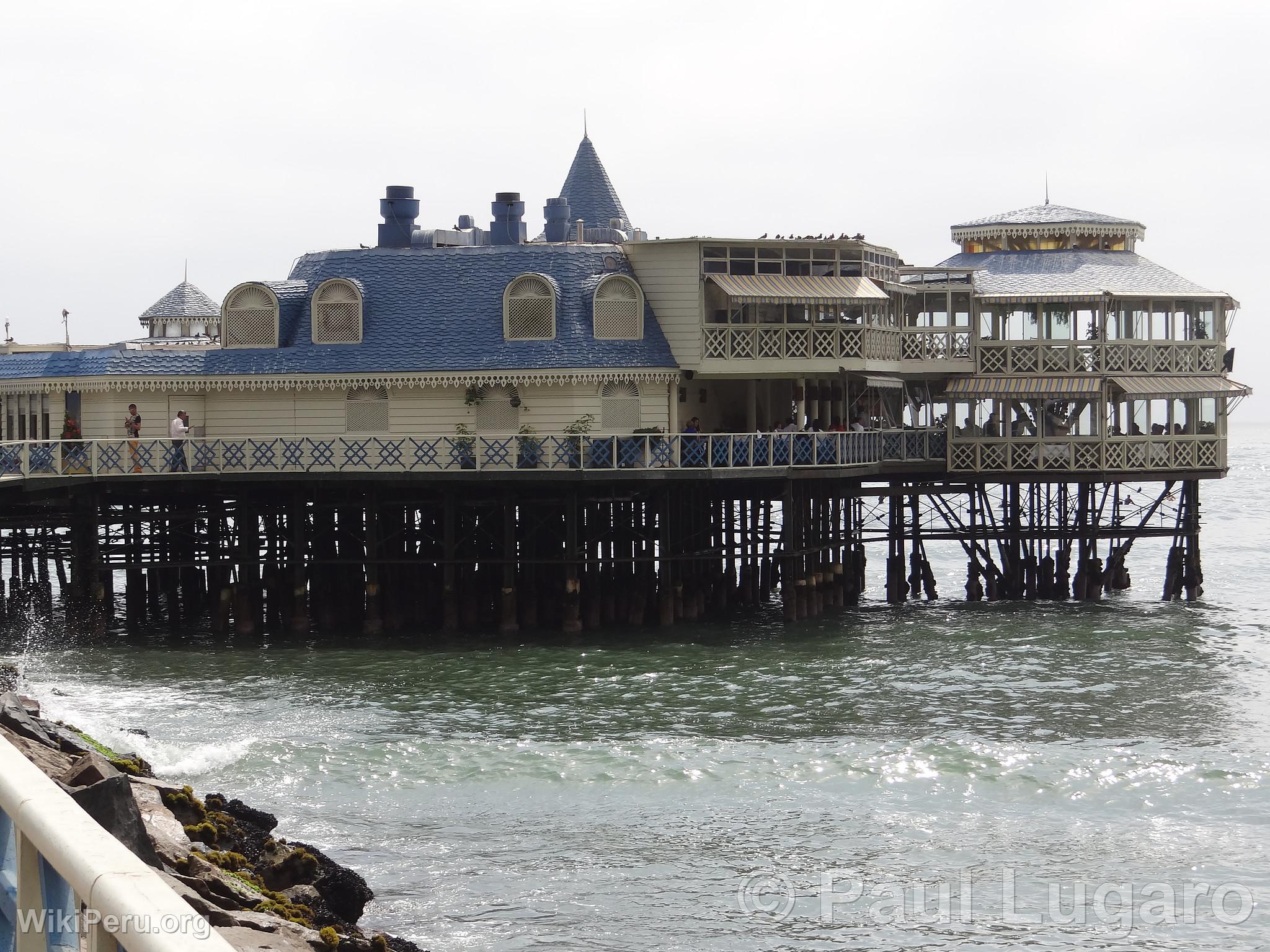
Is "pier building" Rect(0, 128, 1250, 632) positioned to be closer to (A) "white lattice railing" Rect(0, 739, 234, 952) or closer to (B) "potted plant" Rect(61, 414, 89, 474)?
(B) "potted plant" Rect(61, 414, 89, 474)

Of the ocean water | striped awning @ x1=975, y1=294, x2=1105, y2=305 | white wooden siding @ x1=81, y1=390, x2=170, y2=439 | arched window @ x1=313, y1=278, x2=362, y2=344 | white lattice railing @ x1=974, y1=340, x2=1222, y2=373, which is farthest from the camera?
white lattice railing @ x1=974, y1=340, x2=1222, y2=373

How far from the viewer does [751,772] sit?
81.3 ft

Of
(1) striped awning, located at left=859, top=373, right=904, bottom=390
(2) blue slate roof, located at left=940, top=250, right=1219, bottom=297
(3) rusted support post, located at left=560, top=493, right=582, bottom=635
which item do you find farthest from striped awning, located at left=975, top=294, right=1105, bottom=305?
(3) rusted support post, located at left=560, top=493, right=582, bottom=635

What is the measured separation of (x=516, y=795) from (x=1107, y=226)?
29.4 metres

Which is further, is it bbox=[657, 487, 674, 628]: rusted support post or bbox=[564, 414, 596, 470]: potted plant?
bbox=[657, 487, 674, 628]: rusted support post

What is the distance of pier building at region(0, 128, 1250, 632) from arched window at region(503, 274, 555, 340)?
0.27 ft

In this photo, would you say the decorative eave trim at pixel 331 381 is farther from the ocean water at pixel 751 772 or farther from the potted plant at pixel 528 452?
the ocean water at pixel 751 772

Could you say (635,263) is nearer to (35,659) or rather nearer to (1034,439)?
(1034,439)

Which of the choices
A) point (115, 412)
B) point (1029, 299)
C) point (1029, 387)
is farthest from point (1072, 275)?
point (115, 412)

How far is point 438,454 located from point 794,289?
30.8 feet

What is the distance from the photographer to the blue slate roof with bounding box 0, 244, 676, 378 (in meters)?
39.6

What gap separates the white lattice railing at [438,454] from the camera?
36750mm

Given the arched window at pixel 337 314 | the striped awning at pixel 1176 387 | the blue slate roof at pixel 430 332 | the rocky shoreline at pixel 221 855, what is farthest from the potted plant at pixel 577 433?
the rocky shoreline at pixel 221 855

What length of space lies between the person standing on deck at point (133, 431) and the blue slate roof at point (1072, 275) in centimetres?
2152
